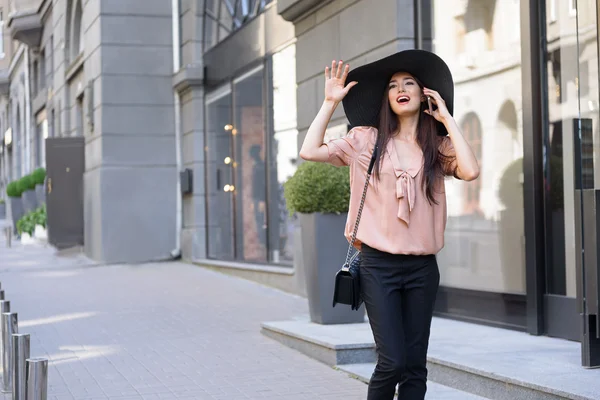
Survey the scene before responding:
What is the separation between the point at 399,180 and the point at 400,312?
0.60 meters

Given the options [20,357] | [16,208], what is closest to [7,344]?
[20,357]

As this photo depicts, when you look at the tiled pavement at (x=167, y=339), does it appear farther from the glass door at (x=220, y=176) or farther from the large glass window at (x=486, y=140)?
the large glass window at (x=486, y=140)

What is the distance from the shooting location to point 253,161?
1530 centimetres

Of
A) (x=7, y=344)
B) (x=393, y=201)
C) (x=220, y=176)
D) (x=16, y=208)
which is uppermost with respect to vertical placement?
(x=220, y=176)

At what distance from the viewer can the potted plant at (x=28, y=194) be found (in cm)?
3378

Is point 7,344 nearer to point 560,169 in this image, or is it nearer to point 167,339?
point 167,339

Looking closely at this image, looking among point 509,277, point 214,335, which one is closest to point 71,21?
point 214,335

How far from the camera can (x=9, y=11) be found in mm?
33625

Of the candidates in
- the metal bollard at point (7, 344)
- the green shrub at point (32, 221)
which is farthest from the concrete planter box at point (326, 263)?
the green shrub at point (32, 221)

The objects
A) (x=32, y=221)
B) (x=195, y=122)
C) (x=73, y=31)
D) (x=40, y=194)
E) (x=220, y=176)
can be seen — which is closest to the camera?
(x=220, y=176)

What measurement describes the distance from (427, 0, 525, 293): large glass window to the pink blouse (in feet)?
13.4

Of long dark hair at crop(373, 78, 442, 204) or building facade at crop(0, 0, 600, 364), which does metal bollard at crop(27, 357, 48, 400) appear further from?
building facade at crop(0, 0, 600, 364)

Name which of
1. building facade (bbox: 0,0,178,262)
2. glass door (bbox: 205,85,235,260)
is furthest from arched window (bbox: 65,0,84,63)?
glass door (bbox: 205,85,235,260)

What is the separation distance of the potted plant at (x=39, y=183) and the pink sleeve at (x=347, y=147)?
91.7 ft
